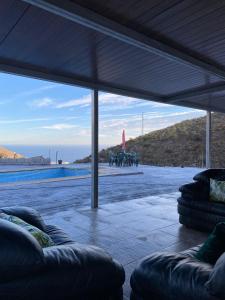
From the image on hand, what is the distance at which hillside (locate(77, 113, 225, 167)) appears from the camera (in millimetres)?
15219

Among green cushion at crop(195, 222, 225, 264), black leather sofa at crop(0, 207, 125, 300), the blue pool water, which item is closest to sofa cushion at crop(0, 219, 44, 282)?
black leather sofa at crop(0, 207, 125, 300)

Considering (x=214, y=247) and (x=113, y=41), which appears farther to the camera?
(x=113, y=41)

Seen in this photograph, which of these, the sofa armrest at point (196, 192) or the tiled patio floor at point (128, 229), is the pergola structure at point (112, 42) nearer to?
the tiled patio floor at point (128, 229)

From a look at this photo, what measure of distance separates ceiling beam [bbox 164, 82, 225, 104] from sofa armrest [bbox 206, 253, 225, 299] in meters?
4.82

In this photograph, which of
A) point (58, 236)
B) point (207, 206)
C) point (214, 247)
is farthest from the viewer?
point (207, 206)

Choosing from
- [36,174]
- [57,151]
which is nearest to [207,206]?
[36,174]

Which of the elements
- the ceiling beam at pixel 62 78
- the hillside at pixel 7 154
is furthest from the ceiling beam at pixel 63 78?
the hillside at pixel 7 154

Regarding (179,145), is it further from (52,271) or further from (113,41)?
(52,271)

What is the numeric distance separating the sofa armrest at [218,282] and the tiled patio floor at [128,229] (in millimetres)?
1157

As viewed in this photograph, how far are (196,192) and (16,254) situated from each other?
11.0ft

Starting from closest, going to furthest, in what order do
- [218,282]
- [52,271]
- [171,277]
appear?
Answer: [218,282], [52,271], [171,277]

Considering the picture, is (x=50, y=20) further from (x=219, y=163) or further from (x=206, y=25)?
(x=219, y=163)

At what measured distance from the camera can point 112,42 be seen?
10.9 feet

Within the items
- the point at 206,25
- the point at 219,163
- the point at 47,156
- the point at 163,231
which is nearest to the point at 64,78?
the point at 206,25
